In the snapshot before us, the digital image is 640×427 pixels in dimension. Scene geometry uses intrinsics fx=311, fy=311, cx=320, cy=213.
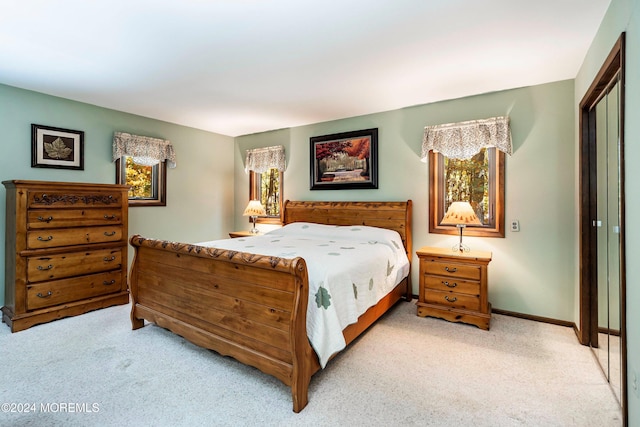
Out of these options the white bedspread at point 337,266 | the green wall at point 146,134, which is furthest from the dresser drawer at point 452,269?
the green wall at point 146,134

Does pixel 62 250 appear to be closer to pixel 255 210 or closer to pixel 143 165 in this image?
pixel 143 165

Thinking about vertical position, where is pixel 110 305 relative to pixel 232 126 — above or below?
below

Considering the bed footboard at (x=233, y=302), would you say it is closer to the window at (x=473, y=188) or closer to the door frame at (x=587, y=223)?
the door frame at (x=587, y=223)

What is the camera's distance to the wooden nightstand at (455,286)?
9.53ft

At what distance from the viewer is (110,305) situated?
3.46m

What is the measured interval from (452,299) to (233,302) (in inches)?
83.2

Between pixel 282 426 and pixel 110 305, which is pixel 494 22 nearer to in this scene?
pixel 282 426

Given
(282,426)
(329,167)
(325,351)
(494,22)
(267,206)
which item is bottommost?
(282,426)

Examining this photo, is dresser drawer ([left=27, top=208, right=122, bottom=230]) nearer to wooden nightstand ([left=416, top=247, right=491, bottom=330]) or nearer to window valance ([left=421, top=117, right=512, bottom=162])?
wooden nightstand ([left=416, top=247, right=491, bottom=330])

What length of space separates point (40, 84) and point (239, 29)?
96.7 inches

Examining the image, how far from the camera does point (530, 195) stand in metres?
3.13

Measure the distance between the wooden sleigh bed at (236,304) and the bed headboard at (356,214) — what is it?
0.87 metres

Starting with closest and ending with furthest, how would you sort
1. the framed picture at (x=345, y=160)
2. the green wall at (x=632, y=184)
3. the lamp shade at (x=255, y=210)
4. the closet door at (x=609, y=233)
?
1. the green wall at (x=632, y=184)
2. the closet door at (x=609, y=233)
3. the framed picture at (x=345, y=160)
4. the lamp shade at (x=255, y=210)

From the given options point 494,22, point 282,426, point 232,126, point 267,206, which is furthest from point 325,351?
point 232,126
